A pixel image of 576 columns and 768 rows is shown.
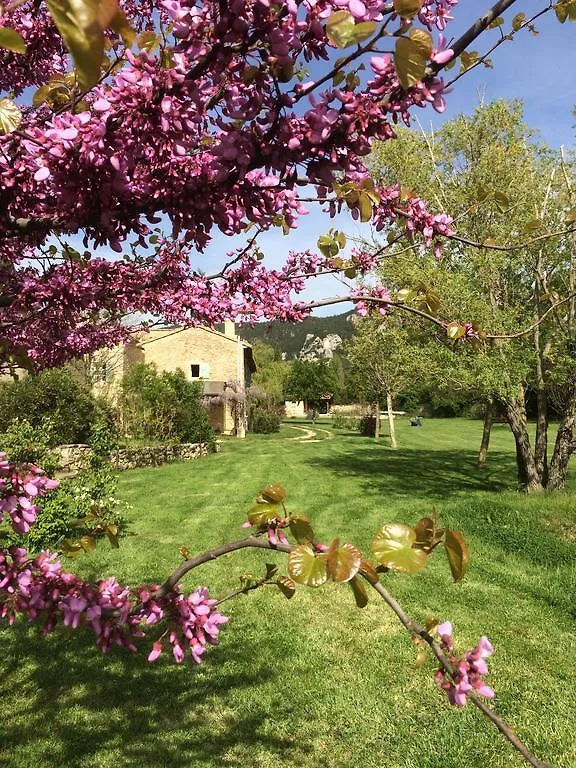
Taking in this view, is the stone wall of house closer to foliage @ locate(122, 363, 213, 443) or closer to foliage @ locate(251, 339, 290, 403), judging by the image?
foliage @ locate(122, 363, 213, 443)

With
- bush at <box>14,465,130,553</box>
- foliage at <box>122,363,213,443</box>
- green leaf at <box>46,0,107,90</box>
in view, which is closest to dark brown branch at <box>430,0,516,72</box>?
green leaf at <box>46,0,107,90</box>

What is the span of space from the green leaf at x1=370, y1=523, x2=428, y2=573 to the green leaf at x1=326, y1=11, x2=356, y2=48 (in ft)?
3.03

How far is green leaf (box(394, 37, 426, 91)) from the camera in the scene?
2.85 feet

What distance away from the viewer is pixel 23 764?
387cm

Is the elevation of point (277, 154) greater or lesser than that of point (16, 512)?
greater

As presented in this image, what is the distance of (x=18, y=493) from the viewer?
1990 mm

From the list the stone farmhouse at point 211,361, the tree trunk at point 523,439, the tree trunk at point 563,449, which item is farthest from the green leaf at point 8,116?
the stone farmhouse at point 211,361

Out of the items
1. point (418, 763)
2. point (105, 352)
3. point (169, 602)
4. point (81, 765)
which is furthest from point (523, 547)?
point (105, 352)

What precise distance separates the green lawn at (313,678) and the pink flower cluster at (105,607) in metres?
2.90

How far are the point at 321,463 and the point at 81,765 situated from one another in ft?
54.1

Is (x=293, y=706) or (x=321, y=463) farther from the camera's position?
(x=321, y=463)

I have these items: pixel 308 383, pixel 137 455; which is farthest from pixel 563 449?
pixel 308 383

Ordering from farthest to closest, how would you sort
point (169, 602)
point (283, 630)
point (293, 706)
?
point (283, 630) < point (293, 706) < point (169, 602)

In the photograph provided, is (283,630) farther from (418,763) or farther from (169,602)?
(169,602)
